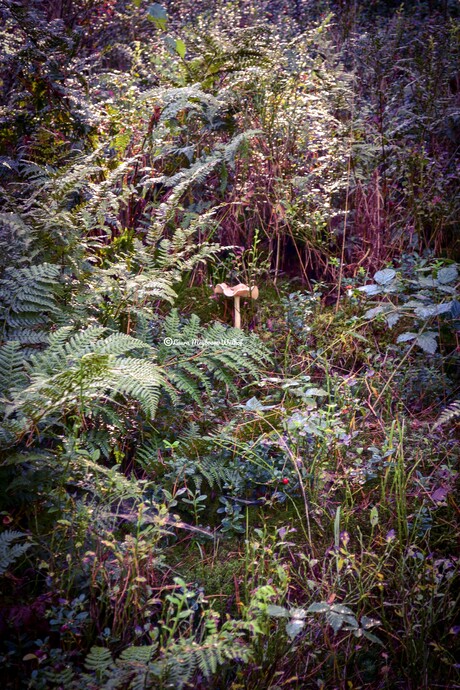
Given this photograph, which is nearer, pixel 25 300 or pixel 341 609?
pixel 341 609

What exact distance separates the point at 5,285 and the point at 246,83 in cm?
226

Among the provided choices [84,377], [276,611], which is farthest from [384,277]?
[276,611]

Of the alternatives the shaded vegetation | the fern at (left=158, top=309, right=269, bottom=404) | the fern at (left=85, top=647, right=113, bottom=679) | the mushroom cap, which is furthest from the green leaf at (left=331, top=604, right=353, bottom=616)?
the mushroom cap

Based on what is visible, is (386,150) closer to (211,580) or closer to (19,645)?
(211,580)

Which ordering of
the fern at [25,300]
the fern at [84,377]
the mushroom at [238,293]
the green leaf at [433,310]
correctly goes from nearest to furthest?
the fern at [84,377] → the fern at [25,300] → the green leaf at [433,310] → the mushroom at [238,293]

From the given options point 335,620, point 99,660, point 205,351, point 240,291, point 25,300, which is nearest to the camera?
point 99,660

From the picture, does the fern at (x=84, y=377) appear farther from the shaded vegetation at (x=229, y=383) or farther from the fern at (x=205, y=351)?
the fern at (x=205, y=351)

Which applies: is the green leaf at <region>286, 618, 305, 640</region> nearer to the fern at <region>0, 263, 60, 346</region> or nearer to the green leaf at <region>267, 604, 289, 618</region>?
the green leaf at <region>267, 604, 289, 618</region>

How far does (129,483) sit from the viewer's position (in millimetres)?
2000

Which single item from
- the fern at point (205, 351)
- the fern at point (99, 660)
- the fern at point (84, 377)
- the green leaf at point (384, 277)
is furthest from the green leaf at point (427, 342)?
the fern at point (99, 660)

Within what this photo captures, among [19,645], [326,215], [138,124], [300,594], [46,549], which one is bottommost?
[300,594]

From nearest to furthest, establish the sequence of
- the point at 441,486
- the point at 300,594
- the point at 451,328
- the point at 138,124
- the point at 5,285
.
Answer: the point at 300,594 < the point at 441,486 < the point at 5,285 < the point at 451,328 < the point at 138,124

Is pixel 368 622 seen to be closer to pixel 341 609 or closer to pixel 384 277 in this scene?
pixel 341 609

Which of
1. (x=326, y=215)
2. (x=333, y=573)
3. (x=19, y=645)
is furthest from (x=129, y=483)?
(x=326, y=215)
